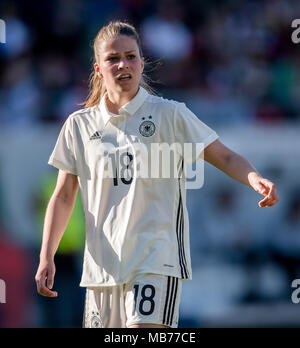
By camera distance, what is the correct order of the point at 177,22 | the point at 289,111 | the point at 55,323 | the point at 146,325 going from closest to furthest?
the point at 146,325, the point at 55,323, the point at 289,111, the point at 177,22

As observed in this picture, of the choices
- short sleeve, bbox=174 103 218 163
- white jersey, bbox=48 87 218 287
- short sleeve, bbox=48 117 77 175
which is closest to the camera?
white jersey, bbox=48 87 218 287

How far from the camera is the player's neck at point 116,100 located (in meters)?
5.09

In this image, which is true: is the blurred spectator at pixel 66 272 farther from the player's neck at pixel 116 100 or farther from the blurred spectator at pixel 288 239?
the player's neck at pixel 116 100

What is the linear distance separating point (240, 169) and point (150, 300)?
34.6 inches

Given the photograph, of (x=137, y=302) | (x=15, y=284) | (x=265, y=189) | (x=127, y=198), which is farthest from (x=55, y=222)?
(x=15, y=284)

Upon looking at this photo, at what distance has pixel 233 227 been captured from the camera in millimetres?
10602

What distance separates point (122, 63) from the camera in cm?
496

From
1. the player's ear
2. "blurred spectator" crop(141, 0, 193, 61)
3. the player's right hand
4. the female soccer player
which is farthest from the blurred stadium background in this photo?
the player's right hand

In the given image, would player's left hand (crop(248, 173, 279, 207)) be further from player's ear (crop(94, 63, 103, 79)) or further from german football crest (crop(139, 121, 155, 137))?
→ player's ear (crop(94, 63, 103, 79))

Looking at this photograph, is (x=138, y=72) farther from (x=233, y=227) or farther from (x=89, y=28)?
(x=89, y=28)

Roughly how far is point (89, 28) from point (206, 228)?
3980 millimetres

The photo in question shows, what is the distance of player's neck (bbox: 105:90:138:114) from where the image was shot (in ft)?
16.7

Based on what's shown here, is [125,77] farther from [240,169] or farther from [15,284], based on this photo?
[15,284]

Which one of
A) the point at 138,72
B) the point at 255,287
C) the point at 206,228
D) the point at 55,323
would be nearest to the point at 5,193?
the point at 55,323
